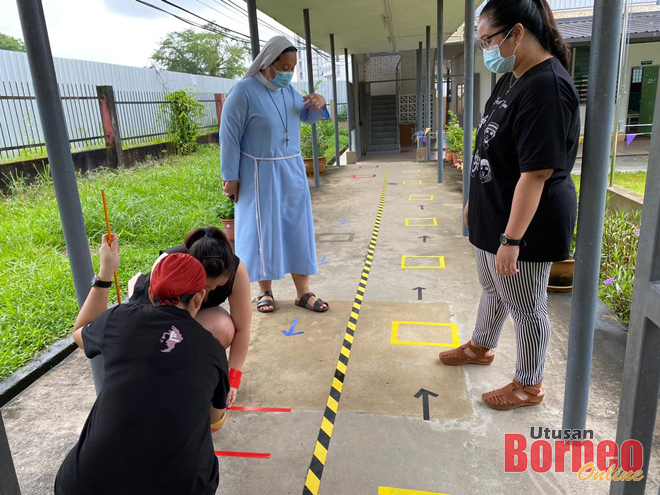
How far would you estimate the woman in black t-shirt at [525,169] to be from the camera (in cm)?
171

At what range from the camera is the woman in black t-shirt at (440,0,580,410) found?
5.60ft

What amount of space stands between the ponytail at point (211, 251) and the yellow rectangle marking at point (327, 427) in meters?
0.84

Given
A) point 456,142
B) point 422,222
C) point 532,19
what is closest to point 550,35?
point 532,19

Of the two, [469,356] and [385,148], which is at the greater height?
[385,148]

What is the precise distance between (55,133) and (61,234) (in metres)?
3.80

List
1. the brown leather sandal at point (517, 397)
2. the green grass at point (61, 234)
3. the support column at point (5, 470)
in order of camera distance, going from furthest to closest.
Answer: the green grass at point (61, 234) < the brown leather sandal at point (517, 397) < the support column at point (5, 470)

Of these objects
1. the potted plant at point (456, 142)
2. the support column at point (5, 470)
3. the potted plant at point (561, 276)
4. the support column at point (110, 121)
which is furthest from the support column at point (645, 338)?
the support column at point (110, 121)

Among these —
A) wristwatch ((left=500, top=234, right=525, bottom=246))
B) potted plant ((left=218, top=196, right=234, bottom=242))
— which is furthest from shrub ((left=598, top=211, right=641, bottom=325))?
potted plant ((left=218, top=196, right=234, bottom=242))

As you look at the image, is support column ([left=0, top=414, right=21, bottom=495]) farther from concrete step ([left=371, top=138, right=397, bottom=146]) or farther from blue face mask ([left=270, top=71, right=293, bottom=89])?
concrete step ([left=371, top=138, right=397, bottom=146])

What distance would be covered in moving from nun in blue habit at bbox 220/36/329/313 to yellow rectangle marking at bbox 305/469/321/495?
1.50m

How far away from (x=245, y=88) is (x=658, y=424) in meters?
2.74

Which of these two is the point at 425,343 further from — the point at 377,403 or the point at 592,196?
the point at 592,196

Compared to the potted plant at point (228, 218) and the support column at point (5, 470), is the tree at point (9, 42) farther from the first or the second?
the support column at point (5, 470)

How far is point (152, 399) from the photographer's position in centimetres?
127
